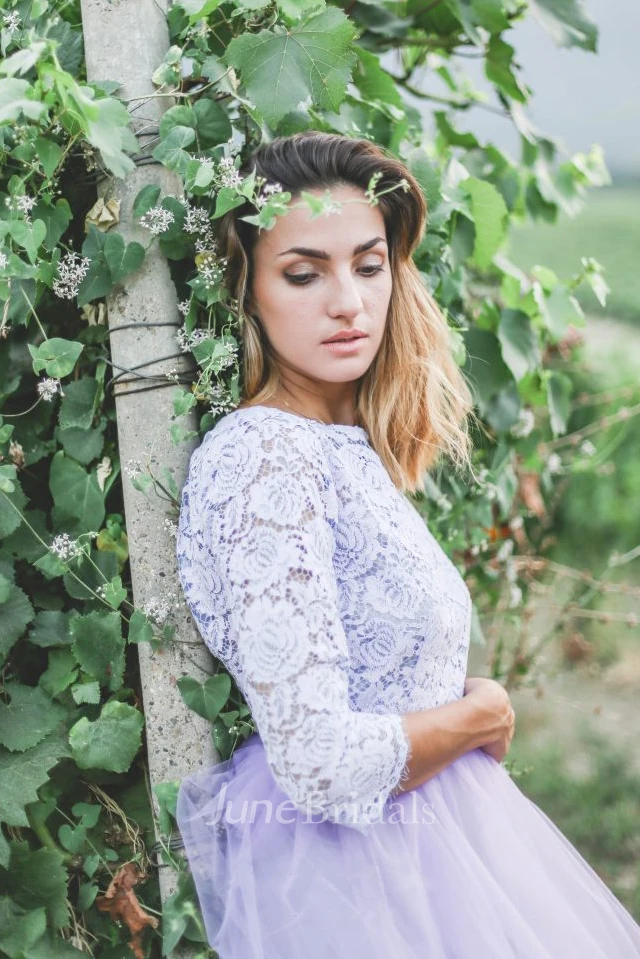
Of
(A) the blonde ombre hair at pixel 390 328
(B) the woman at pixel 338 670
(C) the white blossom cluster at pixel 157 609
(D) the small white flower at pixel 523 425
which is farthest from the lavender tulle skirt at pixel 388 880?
(D) the small white flower at pixel 523 425

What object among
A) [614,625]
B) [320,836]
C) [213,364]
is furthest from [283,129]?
[614,625]

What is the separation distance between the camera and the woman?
1118 mm

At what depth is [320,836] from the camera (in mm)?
1198

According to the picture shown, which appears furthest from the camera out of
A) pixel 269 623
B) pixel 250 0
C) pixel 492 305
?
pixel 492 305

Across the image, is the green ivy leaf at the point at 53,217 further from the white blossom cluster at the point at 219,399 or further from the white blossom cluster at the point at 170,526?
the white blossom cluster at the point at 170,526

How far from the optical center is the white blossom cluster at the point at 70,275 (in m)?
1.34

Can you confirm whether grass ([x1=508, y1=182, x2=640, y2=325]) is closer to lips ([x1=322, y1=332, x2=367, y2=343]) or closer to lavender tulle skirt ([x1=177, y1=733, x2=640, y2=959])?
lips ([x1=322, y1=332, x2=367, y2=343])

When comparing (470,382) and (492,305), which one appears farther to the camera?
(492,305)

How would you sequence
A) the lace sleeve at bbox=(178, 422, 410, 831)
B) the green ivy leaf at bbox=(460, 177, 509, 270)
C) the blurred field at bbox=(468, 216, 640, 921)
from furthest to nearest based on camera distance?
the blurred field at bbox=(468, 216, 640, 921) < the green ivy leaf at bbox=(460, 177, 509, 270) < the lace sleeve at bbox=(178, 422, 410, 831)

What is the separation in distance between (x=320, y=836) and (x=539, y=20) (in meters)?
1.68

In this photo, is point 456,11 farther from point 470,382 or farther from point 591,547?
point 591,547

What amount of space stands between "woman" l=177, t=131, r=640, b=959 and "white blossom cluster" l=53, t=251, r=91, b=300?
212mm

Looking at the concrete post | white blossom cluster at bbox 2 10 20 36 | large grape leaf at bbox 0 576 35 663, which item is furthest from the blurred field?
white blossom cluster at bbox 2 10 20 36

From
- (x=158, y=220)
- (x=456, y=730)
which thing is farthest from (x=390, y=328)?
(x=456, y=730)
